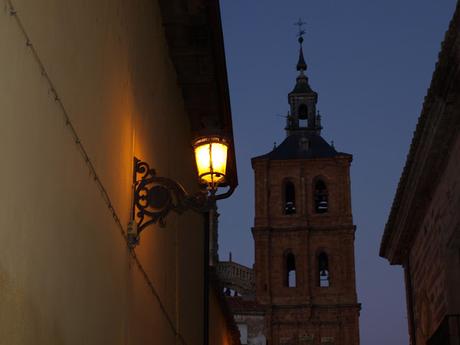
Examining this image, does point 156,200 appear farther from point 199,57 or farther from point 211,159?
point 199,57

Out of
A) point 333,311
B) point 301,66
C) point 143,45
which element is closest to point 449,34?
point 143,45

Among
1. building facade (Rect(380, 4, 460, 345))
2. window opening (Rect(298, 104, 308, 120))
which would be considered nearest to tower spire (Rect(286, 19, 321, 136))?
window opening (Rect(298, 104, 308, 120))

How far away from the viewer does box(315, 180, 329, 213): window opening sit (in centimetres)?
6550

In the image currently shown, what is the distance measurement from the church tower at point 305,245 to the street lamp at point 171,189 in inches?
2106

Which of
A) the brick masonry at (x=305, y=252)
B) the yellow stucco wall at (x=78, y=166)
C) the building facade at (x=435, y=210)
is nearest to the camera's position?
the yellow stucco wall at (x=78, y=166)

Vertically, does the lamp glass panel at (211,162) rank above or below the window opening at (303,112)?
below

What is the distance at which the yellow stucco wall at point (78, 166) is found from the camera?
377 centimetres

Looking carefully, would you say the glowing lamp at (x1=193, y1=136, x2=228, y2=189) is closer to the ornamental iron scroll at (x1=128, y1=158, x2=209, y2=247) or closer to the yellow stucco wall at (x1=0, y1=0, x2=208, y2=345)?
the ornamental iron scroll at (x1=128, y1=158, x2=209, y2=247)

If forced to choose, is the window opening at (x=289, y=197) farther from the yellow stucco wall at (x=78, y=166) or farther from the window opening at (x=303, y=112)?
the yellow stucco wall at (x=78, y=166)

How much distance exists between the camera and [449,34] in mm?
9945

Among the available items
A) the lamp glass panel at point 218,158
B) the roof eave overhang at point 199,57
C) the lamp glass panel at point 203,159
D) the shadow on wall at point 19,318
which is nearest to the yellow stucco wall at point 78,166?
the shadow on wall at point 19,318

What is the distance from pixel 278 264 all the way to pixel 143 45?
183 ft

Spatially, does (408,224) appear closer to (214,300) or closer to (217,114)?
(214,300)

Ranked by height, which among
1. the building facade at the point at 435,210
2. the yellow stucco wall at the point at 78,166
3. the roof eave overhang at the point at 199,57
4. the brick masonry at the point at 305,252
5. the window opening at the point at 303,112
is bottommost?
the yellow stucco wall at the point at 78,166
